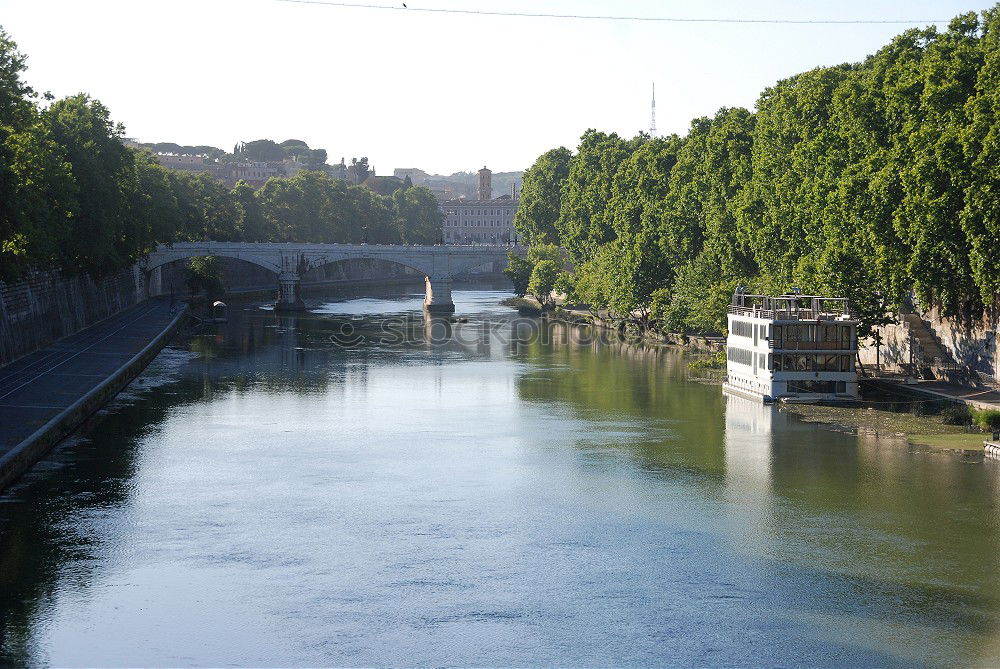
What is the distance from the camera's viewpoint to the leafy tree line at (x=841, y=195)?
162ft

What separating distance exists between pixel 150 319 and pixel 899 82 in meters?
58.6

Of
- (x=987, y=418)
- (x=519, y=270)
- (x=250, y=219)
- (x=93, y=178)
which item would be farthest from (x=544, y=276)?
(x=987, y=418)

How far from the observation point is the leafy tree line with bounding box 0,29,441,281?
169 ft

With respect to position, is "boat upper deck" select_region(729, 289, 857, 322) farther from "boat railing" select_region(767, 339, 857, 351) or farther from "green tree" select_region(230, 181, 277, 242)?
"green tree" select_region(230, 181, 277, 242)

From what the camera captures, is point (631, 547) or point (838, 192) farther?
point (838, 192)

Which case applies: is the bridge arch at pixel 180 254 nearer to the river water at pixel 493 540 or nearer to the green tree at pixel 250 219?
the green tree at pixel 250 219

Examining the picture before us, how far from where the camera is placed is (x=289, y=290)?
120 metres

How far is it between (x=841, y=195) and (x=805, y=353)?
682 cm

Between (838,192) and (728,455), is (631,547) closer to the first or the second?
(728,455)

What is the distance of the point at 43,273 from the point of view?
233 ft

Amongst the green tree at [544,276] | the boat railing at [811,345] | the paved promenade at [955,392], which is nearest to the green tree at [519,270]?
the green tree at [544,276]

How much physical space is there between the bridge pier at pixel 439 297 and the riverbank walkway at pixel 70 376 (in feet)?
112

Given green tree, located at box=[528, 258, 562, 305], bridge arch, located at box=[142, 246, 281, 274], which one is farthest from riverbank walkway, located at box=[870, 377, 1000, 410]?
bridge arch, located at box=[142, 246, 281, 274]

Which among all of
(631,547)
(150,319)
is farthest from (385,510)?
(150,319)
